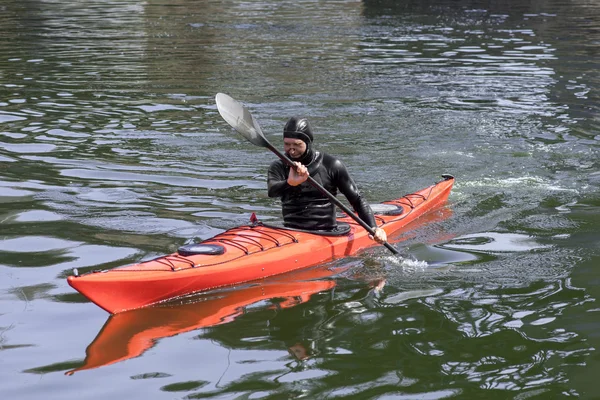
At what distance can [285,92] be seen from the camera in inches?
659

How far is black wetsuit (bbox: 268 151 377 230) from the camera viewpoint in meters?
7.82

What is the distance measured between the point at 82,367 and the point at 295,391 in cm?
151

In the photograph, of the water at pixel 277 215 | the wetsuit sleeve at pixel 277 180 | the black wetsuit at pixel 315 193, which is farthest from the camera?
the black wetsuit at pixel 315 193

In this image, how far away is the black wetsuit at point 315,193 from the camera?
7816mm

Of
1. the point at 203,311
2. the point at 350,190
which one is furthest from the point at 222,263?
the point at 350,190

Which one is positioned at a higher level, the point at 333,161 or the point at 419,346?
the point at 333,161

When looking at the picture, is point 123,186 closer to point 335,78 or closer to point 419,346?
point 419,346

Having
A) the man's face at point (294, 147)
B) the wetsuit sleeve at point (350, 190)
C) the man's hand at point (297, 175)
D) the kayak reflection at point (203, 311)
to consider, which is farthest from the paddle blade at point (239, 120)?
the kayak reflection at point (203, 311)

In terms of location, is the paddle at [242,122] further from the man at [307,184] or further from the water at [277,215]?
the water at [277,215]

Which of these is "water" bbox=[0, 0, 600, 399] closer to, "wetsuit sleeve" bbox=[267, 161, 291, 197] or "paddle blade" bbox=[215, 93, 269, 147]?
"wetsuit sleeve" bbox=[267, 161, 291, 197]

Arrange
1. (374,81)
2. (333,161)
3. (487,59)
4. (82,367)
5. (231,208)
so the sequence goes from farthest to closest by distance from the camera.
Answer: (487,59), (374,81), (231,208), (333,161), (82,367)

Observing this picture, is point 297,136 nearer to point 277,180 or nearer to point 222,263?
point 277,180

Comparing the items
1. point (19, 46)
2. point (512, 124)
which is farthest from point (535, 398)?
point (19, 46)

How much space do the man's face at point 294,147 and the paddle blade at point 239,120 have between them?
1.20 ft
